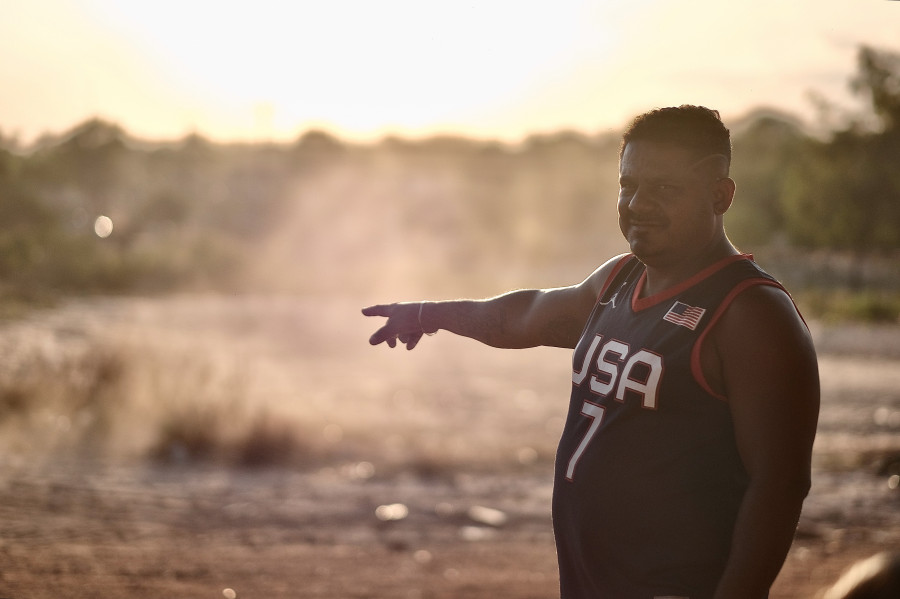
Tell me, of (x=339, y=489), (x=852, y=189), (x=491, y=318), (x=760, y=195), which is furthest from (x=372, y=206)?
(x=491, y=318)

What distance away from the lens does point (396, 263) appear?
40812mm

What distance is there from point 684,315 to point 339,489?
309 inches

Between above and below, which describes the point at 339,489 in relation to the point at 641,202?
below

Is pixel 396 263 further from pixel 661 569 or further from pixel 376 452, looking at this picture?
pixel 661 569

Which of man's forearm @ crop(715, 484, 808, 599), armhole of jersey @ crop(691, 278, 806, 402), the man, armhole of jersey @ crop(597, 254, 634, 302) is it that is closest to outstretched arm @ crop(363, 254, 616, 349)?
armhole of jersey @ crop(597, 254, 634, 302)

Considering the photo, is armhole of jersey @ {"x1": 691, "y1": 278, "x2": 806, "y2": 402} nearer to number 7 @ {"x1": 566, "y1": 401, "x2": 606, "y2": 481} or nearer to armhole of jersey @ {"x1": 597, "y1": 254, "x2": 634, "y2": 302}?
number 7 @ {"x1": 566, "y1": 401, "x2": 606, "y2": 481}

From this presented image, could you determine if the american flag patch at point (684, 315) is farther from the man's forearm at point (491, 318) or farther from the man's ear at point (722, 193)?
the man's forearm at point (491, 318)

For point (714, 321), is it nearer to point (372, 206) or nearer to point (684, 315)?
Result: point (684, 315)

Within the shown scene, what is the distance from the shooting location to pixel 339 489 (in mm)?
9602

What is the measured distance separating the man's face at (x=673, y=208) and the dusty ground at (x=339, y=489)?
170 inches

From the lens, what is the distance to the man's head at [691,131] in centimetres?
227

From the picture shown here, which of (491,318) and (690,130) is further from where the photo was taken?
(491,318)

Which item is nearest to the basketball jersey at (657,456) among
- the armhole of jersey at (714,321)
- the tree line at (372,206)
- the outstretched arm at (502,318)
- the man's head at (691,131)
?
the armhole of jersey at (714,321)

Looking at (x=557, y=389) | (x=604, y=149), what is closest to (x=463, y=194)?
(x=604, y=149)
